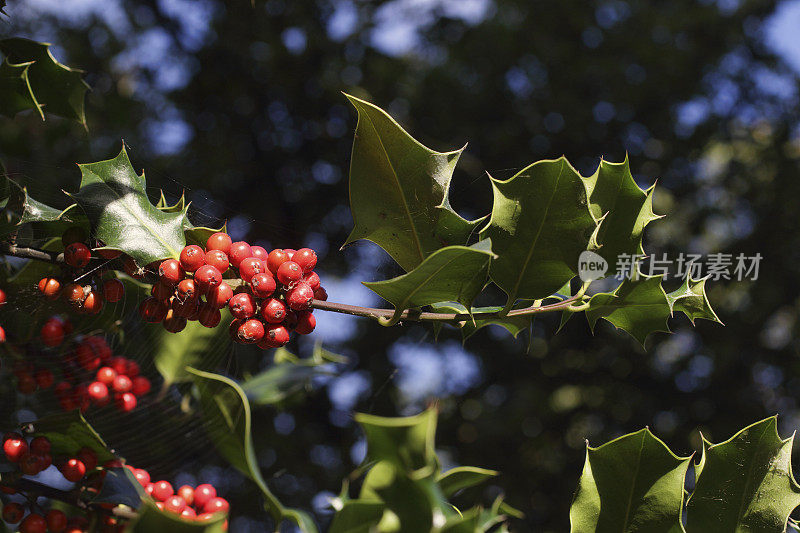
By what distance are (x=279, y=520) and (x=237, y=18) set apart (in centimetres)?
302

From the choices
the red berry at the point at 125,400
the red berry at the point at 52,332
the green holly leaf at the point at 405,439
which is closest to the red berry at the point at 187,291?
the green holly leaf at the point at 405,439

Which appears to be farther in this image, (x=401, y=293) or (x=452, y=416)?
(x=452, y=416)

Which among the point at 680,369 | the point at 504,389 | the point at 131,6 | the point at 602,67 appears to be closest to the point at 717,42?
the point at 602,67

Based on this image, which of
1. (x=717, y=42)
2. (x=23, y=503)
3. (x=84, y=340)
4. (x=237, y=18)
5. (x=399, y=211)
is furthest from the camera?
(x=717, y=42)

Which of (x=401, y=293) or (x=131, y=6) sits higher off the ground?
(x=401, y=293)

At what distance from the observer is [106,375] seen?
1.09m

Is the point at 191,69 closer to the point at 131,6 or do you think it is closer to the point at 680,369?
the point at 131,6

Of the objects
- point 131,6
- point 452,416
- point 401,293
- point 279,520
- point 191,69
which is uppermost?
point 401,293

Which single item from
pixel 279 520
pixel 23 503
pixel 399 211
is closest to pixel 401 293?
pixel 399 211

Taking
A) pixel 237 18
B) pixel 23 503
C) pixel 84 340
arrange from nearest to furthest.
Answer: pixel 23 503 → pixel 84 340 → pixel 237 18

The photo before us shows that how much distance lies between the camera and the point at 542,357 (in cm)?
324

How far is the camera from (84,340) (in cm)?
109

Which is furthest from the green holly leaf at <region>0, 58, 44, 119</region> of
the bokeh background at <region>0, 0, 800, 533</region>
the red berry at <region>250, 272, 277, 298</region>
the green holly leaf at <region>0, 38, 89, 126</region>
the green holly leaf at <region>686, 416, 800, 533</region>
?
the bokeh background at <region>0, 0, 800, 533</region>

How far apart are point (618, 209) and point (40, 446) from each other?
2.79ft
